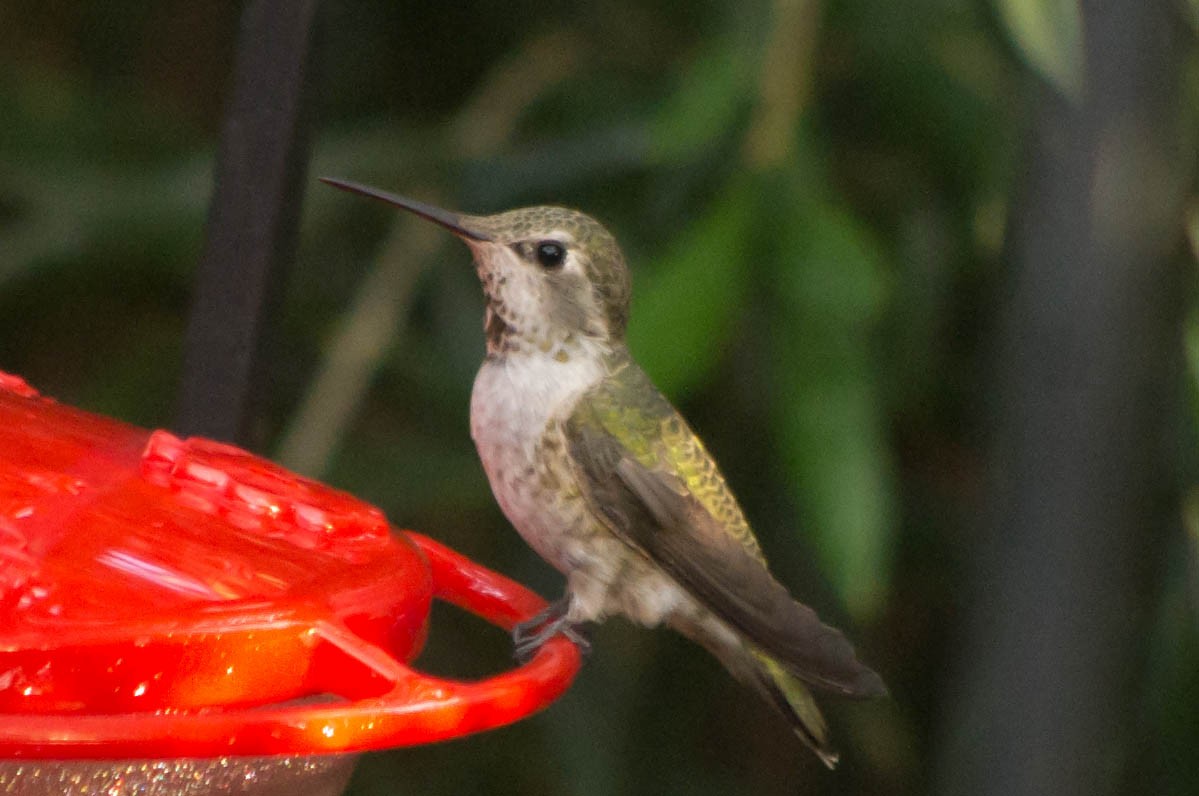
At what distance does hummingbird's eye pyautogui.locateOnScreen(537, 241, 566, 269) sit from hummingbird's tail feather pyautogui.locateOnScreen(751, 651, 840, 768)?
20.2 inches

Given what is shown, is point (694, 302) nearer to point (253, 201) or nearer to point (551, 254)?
point (551, 254)

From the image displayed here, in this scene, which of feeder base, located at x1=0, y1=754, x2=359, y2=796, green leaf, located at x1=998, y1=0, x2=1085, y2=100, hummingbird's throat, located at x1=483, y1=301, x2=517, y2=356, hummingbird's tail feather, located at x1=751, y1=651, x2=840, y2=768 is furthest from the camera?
hummingbird's tail feather, located at x1=751, y1=651, x2=840, y2=768

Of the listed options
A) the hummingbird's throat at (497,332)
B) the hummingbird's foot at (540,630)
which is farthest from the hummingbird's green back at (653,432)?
the hummingbird's foot at (540,630)

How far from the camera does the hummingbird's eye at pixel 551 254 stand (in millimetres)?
1653

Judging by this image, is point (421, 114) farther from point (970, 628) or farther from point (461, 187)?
point (970, 628)

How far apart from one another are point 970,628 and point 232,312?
66 cm

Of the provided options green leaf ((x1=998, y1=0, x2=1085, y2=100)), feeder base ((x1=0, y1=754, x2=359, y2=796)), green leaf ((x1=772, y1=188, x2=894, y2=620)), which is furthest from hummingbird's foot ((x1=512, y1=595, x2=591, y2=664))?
green leaf ((x1=998, y1=0, x2=1085, y2=100))

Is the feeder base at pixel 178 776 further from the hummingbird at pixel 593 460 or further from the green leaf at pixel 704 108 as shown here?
the green leaf at pixel 704 108

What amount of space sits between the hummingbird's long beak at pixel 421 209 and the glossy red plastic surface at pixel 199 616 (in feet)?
0.91

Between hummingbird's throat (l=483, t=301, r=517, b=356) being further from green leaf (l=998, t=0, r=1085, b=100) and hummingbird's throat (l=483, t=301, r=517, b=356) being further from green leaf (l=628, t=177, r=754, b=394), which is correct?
green leaf (l=998, t=0, r=1085, b=100)

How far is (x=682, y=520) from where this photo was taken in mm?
1643

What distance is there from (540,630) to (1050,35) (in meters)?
0.72

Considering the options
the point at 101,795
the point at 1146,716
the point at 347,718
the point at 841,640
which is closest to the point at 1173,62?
the point at 841,640

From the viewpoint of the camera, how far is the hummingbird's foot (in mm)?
1335
